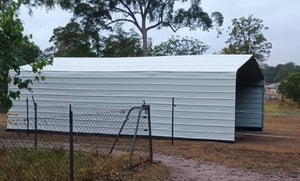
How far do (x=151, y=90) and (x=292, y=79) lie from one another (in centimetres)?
2506

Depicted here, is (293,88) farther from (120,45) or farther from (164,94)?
(164,94)

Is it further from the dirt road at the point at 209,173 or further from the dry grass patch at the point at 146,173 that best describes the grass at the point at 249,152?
the dry grass patch at the point at 146,173

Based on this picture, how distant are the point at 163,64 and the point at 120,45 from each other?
23.0 m

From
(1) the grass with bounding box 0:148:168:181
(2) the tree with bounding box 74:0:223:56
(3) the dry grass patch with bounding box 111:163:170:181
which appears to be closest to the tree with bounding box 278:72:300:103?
(2) the tree with bounding box 74:0:223:56

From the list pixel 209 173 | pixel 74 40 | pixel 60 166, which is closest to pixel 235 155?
pixel 209 173

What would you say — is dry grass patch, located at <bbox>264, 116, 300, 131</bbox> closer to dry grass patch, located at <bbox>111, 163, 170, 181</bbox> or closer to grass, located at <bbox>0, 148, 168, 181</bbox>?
dry grass patch, located at <bbox>111, 163, 170, 181</bbox>

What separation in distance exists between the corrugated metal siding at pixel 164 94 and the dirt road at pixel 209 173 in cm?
366

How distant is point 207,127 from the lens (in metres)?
12.1

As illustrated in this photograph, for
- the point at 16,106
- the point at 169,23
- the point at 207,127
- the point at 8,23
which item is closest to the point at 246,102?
the point at 207,127

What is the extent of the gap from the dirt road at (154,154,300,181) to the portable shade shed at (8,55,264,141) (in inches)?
145

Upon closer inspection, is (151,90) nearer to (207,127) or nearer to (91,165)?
(207,127)

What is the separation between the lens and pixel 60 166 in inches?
271

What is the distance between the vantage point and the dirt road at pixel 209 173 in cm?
702

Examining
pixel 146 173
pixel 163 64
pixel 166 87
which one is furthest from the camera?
pixel 163 64
